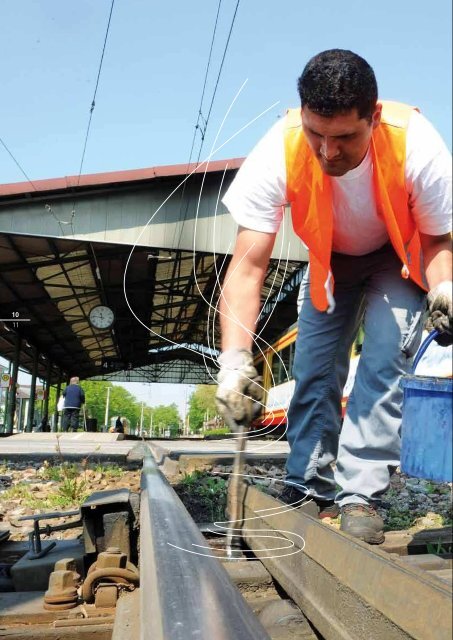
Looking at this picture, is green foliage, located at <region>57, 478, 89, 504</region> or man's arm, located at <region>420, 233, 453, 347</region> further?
green foliage, located at <region>57, 478, 89, 504</region>

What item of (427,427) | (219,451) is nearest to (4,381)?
(219,451)

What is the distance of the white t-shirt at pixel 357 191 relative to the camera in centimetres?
206

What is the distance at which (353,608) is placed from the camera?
140 cm

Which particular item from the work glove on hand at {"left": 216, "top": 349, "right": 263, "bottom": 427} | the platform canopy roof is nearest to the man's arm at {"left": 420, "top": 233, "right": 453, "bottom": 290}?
the work glove on hand at {"left": 216, "top": 349, "right": 263, "bottom": 427}

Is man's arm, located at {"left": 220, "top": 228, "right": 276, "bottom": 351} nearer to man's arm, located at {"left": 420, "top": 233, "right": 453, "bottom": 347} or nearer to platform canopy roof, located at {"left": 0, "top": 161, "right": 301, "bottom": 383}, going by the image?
man's arm, located at {"left": 420, "top": 233, "right": 453, "bottom": 347}

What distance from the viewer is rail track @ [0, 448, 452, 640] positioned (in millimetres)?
1135

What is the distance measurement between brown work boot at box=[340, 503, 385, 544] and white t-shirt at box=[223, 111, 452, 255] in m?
1.05

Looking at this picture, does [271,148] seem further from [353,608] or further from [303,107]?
[353,608]

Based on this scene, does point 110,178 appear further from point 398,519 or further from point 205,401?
point 398,519

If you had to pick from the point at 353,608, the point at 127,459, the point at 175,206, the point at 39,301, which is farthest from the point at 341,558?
the point at 39,301

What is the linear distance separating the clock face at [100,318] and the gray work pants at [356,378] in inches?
762

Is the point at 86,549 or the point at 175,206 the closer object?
the point at 86,549

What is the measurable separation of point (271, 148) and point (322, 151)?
0.38 metres

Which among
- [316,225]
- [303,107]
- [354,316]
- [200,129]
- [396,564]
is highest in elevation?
[200,129]
